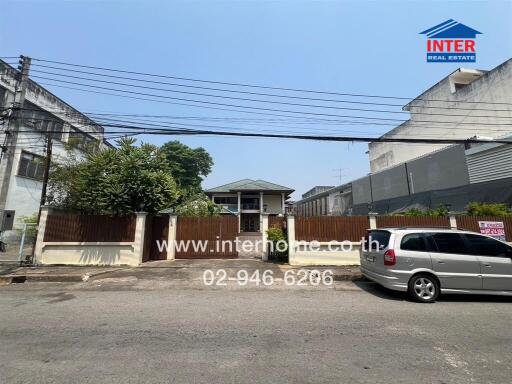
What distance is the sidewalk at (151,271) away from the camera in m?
8.88

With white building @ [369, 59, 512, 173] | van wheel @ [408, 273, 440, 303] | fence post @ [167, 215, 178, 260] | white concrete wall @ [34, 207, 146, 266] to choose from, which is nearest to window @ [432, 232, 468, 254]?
van wheel @ [408, 273, 440, 303]

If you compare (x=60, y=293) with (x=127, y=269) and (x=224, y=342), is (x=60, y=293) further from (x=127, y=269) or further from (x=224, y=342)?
(x=224, y=342)

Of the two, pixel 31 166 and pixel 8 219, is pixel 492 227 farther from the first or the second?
pixel 31 166

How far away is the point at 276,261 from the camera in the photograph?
38.5 feet

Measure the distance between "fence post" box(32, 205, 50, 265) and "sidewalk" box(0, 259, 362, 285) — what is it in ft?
1.78

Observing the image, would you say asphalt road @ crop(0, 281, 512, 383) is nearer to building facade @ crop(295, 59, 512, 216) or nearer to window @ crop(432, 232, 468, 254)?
window @ crop(432, 232, 468, 254)

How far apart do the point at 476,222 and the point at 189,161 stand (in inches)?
1525

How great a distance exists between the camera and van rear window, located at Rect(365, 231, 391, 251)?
6.91m

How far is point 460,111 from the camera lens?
69.8 feet

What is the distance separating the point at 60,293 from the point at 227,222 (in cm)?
715

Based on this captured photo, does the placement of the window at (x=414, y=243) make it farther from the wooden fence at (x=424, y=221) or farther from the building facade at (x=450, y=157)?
the building facade at (x=450, y=157)

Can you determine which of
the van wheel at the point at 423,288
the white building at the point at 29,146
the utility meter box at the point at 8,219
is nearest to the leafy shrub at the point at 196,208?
the white building at the point at 29,146

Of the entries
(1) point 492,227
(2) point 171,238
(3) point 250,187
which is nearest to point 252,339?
(2) point 171,238

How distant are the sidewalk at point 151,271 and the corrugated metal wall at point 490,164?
869 centimetres
